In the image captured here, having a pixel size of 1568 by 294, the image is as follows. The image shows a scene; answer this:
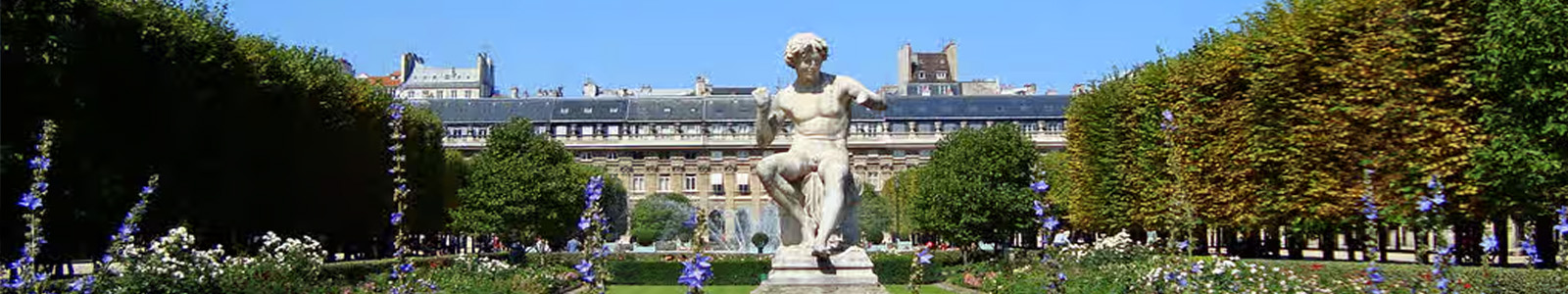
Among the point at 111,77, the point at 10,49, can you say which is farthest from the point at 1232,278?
the point at 111,77

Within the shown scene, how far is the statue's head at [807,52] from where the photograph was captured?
42.3 feet

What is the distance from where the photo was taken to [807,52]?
1290cm

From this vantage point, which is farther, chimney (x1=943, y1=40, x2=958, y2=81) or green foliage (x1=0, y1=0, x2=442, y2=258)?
chimney (x1=943, y1=40, x2=958, y2=81)

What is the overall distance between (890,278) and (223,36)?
13.2 metres

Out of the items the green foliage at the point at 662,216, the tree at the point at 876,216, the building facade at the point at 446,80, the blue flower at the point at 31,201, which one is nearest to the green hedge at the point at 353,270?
the blue flower at the point at 31,201

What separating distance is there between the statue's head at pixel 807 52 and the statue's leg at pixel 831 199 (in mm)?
767

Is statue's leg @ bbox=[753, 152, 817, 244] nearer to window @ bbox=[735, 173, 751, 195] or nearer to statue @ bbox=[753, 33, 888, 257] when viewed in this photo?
statue @ bbox=[753, 33, 888, 257]

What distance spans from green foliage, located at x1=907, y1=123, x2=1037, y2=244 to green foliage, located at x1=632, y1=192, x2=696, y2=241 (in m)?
43.0

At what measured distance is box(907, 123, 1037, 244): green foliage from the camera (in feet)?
139

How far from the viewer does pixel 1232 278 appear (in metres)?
17.6

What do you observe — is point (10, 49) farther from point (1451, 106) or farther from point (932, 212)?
point (932, 212)

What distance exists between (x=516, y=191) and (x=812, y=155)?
122 ft

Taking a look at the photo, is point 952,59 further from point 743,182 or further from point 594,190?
point 594,190

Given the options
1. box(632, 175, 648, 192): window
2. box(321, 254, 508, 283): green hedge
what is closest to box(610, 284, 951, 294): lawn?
box(321, 254, 508, 283): green hedge
